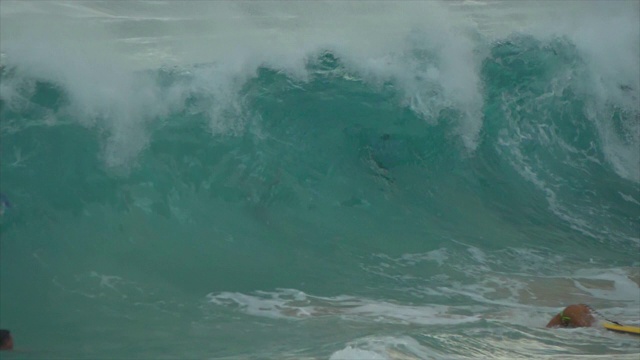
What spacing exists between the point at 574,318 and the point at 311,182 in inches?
149

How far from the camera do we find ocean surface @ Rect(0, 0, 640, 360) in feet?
25.0

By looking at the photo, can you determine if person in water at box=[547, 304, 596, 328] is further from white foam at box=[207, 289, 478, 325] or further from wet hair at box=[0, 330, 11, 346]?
wet hair at box=[0, 330, 11, 346]

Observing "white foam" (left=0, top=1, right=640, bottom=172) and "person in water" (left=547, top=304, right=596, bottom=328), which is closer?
"person in water" (left=547, top=304, right=596, bottom=328)

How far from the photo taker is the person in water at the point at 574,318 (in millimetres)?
7770

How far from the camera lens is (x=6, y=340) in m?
6.79

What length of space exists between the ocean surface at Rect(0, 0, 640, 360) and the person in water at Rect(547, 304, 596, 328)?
0.57ft

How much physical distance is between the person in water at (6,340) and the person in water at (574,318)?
14.8 ft

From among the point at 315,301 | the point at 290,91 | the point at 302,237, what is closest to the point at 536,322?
the point at 315,301

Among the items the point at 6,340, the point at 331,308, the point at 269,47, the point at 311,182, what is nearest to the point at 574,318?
the point at 331,308

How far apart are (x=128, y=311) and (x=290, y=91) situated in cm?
446

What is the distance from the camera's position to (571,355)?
6.86 meters

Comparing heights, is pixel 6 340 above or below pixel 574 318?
below

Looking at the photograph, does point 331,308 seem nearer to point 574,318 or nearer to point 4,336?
point 574,318

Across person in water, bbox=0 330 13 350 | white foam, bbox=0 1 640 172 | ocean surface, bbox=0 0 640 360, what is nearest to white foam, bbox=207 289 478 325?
ocean surface, bbox=0 0 640 360
